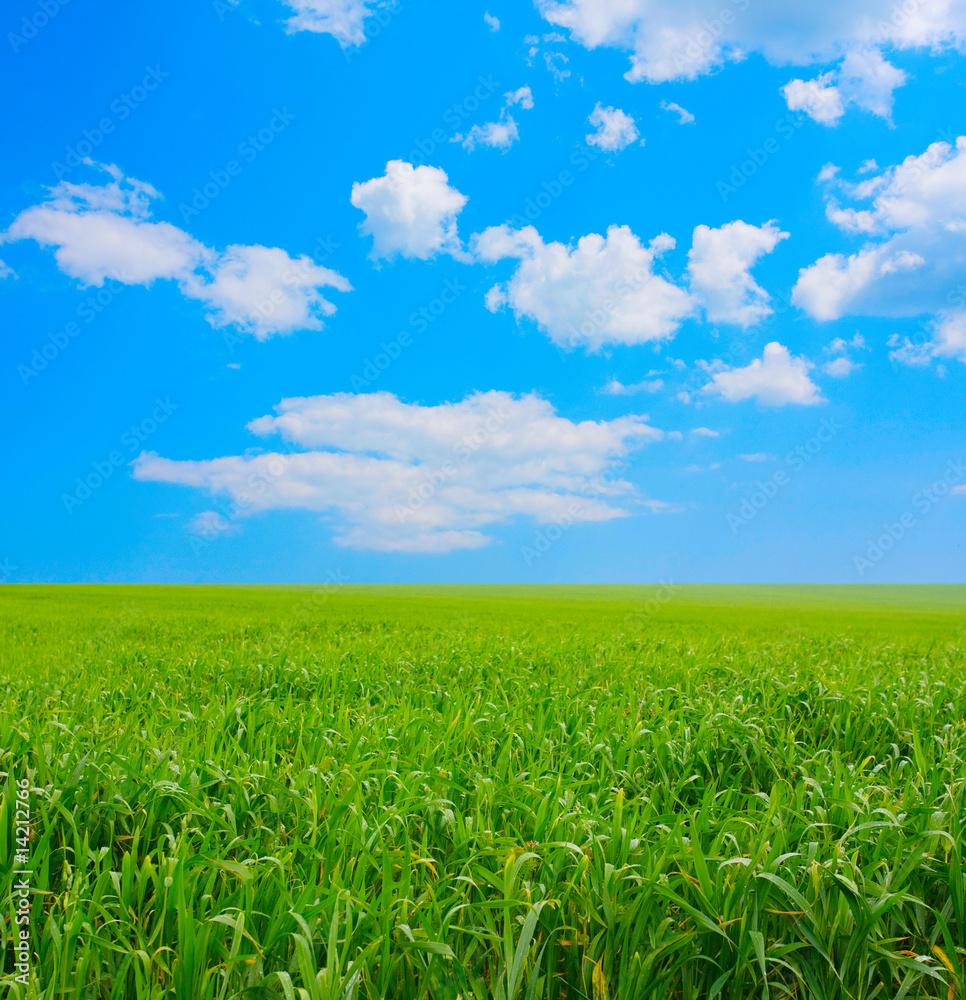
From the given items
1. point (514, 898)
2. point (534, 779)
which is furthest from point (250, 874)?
point (534, 779)

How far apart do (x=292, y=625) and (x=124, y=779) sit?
12349 millimetres

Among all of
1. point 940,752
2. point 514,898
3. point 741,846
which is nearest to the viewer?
point 514,898

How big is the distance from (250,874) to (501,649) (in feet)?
27.1

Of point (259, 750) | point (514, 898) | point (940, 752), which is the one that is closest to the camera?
point (514, 898)

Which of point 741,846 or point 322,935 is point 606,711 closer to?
point 741,846

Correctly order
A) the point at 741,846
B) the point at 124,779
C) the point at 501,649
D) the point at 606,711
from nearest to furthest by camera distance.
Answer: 1. the point at 741,846
2. the point at 124,779
3. the point at 606,711
4. the point at 501,649

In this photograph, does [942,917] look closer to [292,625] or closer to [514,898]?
[514,898]

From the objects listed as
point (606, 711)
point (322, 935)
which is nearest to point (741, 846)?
point (322, 935)

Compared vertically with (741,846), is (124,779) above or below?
above

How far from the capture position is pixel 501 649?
11.0 metres

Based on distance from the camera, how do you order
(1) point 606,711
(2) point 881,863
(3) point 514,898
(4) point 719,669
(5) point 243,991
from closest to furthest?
1. (5) point 243,991
2. (3) point 514,898
3. (2) point 881,863
4. (1) point 606,711
5. (4) point 719,669

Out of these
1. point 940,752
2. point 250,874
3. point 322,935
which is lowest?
point 940,752

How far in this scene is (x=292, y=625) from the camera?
16047mm

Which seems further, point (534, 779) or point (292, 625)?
point (292, 625)
